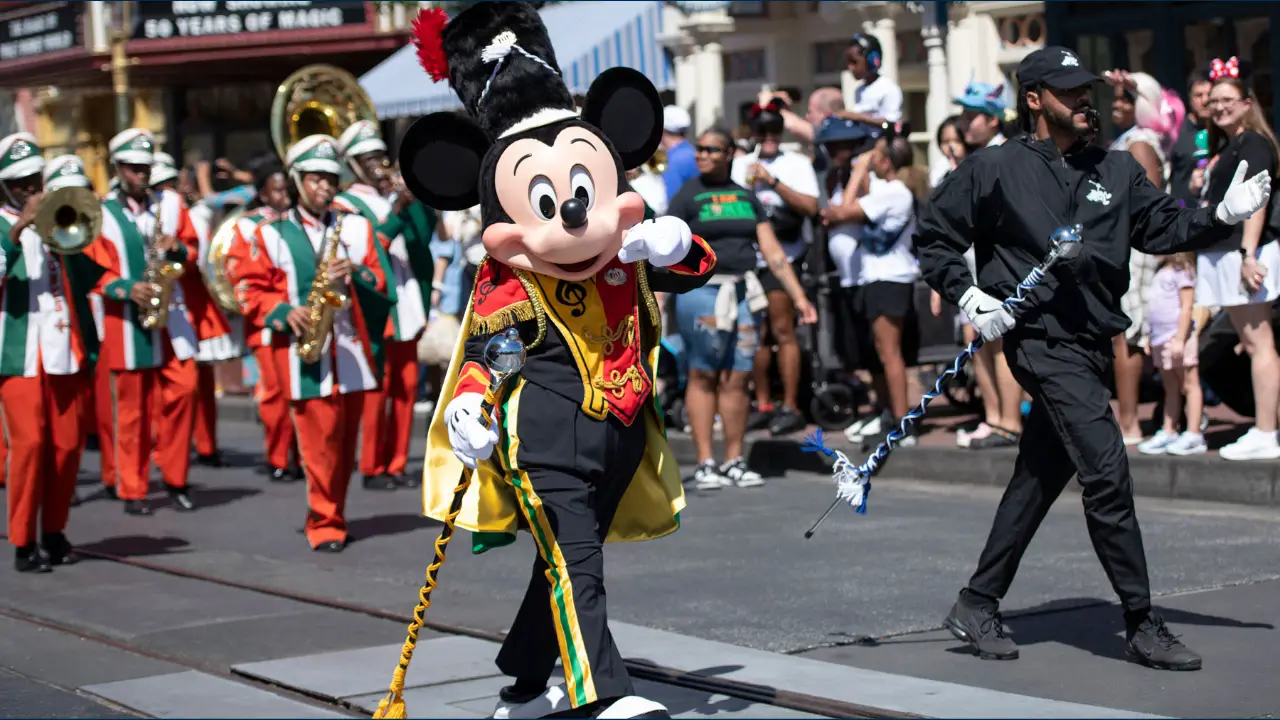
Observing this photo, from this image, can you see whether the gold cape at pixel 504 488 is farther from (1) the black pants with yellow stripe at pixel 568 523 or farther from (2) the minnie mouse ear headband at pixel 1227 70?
(2) the minnie mouse ear headband at pixel 1227 70

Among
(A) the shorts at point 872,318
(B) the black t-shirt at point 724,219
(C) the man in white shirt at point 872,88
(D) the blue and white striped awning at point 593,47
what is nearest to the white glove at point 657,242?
(B) the black t-shirt at point 724,219

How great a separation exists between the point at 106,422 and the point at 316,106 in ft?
8.11

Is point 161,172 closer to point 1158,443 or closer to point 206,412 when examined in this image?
point 206,412

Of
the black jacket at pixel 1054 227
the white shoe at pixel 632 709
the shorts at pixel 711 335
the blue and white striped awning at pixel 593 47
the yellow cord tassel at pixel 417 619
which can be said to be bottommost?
the white shoe at pixel 632 709

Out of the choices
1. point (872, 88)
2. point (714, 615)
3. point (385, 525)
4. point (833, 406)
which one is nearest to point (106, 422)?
point (385, 525)

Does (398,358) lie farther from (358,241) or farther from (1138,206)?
(1138,206)

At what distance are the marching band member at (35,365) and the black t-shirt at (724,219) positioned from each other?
10.8 ft

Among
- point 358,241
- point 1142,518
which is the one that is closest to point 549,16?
point 358,241

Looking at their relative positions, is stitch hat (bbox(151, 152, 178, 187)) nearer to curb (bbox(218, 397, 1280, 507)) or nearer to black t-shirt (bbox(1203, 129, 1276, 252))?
curb (bbox(218, 397, 1280, 507))

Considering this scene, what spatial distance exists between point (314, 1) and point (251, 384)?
1116 centimetres

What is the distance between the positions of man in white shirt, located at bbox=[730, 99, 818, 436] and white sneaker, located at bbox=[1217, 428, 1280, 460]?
3.23m

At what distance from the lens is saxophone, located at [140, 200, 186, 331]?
11.1 m

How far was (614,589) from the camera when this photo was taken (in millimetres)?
7844

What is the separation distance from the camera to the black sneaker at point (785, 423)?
1199cm
